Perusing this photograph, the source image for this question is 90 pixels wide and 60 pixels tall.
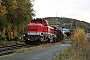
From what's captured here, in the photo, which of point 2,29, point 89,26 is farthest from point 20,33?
point 89,26

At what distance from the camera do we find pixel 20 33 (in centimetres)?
4619

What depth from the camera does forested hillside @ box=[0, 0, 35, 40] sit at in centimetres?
3784

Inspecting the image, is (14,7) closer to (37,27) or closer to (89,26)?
(37,27)

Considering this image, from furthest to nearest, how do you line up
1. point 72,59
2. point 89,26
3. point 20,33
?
point 89,26, point 20,33, point 72,59

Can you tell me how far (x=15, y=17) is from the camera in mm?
41469

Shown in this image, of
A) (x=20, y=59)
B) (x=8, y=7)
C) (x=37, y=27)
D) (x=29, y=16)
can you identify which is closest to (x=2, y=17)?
(x=8, y=7)

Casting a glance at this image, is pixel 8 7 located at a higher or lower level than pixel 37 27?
higher

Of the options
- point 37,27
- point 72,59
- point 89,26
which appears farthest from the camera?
point 89,26

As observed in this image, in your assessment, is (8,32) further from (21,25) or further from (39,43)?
(39,43)

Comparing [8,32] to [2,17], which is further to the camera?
[8,32]

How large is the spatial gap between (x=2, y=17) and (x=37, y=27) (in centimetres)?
519

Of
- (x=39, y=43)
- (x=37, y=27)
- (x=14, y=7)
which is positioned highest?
(x=14, y=7)

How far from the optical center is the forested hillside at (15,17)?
3784 cm

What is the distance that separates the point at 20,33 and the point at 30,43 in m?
10.1
